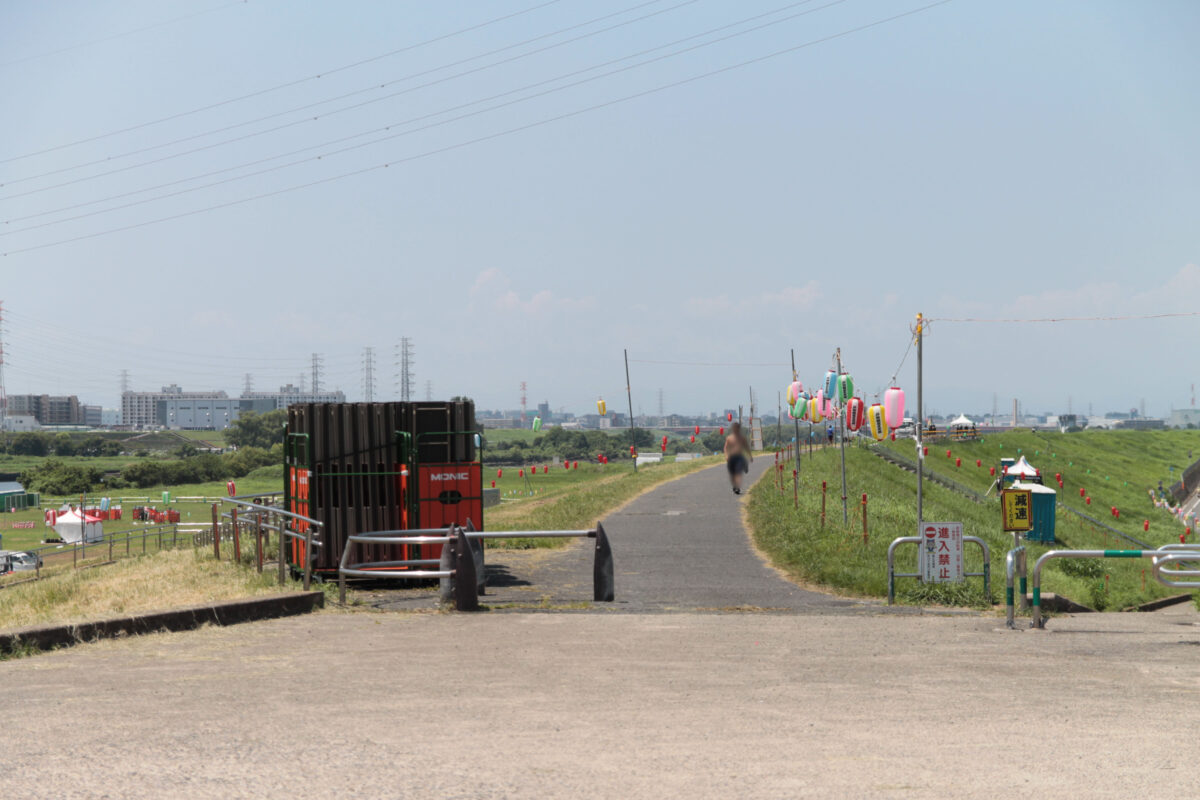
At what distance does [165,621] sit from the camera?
10.6m

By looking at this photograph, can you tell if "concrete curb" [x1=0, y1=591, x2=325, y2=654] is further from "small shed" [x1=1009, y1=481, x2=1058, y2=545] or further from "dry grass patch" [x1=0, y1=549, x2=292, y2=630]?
"small shed" [x1=1009, y1=481, x2=1058, y2=545]

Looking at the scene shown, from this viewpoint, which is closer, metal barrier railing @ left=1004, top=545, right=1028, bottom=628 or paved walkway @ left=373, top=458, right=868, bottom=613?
metal barrier railing @ left=1004, top=545, right=1028, bottom=628

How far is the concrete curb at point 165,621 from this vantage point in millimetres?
9477

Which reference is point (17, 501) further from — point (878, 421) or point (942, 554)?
point (942, 554)

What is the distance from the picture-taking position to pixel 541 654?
943 cm

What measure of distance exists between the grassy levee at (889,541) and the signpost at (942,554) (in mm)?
151

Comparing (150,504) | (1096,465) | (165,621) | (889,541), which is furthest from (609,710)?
(150,504)

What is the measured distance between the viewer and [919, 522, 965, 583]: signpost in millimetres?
14289

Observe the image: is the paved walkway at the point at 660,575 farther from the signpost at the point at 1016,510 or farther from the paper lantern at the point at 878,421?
the paper lantern at the point at 878,421

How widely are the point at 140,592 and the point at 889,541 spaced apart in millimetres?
13283

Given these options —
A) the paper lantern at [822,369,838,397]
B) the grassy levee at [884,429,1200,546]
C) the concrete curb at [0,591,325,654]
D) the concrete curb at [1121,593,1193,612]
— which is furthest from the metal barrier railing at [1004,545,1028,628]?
the grassy levee at [884,429,1200,546]

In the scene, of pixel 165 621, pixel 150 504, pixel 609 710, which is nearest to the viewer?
pixel 609 710

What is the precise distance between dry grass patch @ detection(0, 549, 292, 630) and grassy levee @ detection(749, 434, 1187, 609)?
879 centimetres

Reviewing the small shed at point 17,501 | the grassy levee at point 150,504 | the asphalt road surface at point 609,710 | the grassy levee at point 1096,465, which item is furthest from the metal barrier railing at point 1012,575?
the small shed at point 17,501
